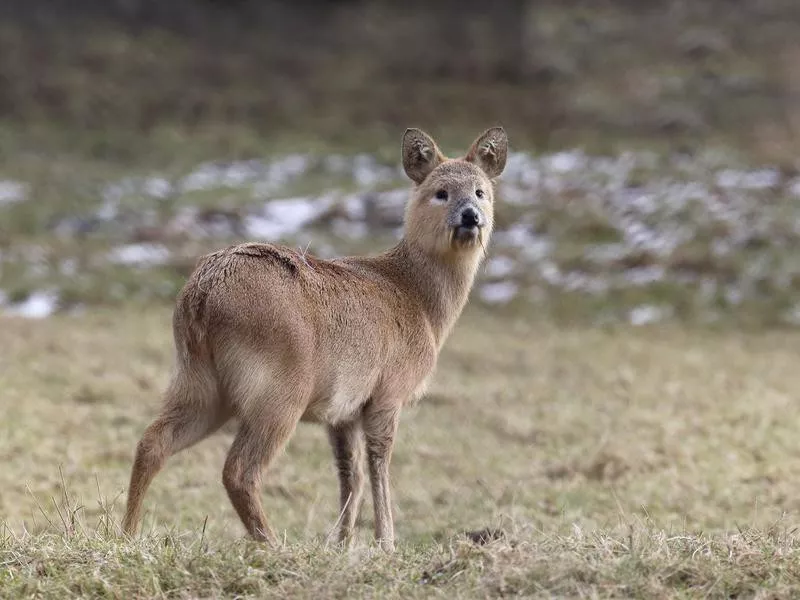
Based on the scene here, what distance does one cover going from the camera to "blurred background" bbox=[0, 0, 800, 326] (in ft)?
57.1

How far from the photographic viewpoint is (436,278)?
7.12 m

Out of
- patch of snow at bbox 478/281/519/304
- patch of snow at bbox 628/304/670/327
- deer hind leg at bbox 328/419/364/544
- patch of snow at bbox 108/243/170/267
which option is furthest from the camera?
patch of snow at bbox 108/243/170/267

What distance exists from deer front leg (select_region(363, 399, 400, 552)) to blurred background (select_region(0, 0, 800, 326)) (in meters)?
10.3

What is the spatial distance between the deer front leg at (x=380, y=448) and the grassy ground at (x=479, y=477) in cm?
22

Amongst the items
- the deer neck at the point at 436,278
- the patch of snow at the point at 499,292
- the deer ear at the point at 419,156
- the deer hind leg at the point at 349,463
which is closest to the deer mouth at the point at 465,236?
the deer neck at the point at 436,278

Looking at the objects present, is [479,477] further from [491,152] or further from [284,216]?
[284,216]

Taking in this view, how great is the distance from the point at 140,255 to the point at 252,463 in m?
12.7

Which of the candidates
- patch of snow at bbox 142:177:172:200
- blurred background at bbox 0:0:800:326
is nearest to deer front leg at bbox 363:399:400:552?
blurred background at bbox 0:0:800:326

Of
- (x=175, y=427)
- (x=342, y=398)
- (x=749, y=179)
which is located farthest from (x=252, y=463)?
(x=749, y=179)

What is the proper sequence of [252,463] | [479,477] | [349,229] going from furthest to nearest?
[349,229] → [479,477] → [252,463]

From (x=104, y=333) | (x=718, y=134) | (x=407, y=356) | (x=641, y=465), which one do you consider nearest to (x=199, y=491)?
(x=407, y=356)

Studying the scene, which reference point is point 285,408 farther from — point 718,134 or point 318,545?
point 718,134

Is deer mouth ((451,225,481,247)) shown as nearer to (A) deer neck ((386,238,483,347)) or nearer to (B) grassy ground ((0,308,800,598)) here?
(A) deer neck ((386,238,483,347))

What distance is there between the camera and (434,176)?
23.3 ft
